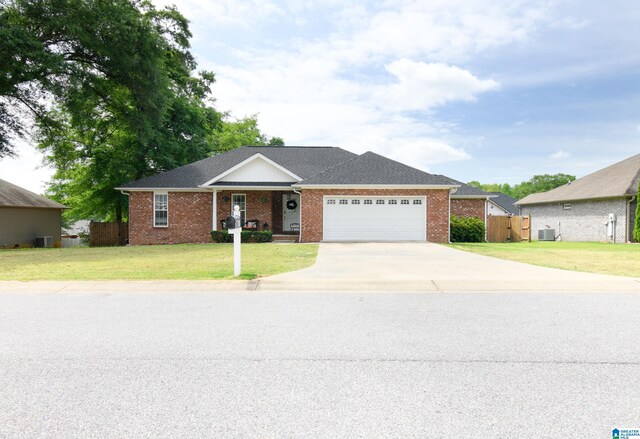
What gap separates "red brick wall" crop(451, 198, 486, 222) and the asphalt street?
19.2 metres

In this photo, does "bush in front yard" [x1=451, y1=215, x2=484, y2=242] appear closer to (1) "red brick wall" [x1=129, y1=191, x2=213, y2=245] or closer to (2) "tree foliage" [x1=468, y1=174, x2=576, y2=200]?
(1) "red brick wall" [x1=129, y1=191, x2=213, y2=245]

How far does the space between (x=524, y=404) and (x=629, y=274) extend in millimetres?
8364

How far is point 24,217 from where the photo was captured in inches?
1074

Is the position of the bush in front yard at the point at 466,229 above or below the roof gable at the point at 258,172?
below

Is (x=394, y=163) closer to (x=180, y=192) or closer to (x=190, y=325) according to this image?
(x=180, y=192)

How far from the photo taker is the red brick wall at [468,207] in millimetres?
25172

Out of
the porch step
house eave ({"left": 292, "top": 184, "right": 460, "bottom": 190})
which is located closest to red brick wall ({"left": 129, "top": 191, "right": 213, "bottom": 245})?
the porch step

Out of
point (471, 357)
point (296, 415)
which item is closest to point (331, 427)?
point (296, 415)

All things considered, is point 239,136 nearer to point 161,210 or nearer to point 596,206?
point 161,210

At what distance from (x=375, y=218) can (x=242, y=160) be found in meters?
9.46

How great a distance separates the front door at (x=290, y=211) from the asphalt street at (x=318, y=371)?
17.4 metres

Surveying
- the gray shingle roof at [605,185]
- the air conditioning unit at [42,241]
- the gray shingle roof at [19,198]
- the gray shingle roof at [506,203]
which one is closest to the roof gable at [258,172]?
the gray shingle roof at [19,198]

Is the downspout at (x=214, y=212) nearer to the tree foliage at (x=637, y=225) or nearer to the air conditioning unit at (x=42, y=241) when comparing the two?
the air conditioning unit at (x=42, y=241)

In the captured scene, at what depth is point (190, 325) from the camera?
17.4ft
